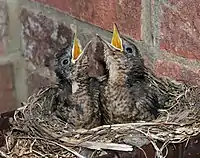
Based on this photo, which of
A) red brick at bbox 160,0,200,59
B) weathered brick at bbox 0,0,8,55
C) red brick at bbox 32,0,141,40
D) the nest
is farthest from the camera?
weathered brick at bbox 0,0,8,55

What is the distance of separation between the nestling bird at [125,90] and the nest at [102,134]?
4cm

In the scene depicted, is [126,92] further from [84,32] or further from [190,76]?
[84,32]

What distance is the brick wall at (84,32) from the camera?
1136 millimetres

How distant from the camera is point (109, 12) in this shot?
129 cm

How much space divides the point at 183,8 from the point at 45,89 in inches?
12.6

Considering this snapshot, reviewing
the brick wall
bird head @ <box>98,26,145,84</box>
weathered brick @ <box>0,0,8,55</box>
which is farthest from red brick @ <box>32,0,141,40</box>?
weathered brick @ <box>0,0,8,55</box>

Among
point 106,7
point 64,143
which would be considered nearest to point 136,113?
point 64,143

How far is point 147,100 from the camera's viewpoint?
43.6 inches

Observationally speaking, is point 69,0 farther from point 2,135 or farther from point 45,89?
point 2,135

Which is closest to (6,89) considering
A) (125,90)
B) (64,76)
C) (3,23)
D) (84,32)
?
(3,23)

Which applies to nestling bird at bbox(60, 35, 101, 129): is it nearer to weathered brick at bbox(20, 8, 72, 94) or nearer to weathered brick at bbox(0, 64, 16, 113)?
weathered brick at bbox(20, 8, 72, 94)

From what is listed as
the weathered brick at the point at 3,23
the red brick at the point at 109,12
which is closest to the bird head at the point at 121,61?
the red brick at the point at 109,12

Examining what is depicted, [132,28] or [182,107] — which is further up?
[132,28]

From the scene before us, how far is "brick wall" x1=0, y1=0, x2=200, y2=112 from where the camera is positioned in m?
1.14
